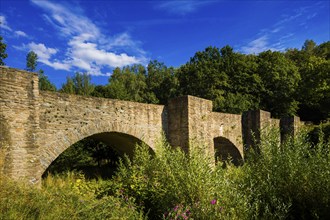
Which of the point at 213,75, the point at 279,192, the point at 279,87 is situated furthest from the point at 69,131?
the point at 279,87

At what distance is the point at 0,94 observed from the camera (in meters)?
6.46

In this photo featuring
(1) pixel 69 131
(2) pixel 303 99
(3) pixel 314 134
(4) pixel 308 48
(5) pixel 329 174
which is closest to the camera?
(5) pixel 329 174

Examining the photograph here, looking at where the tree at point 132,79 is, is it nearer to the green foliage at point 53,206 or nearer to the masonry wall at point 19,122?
the masonry wall at point 19,122

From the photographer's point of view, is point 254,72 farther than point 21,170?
Yes

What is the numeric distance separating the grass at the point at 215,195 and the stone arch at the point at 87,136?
1867 millimetres

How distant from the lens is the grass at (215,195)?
4663mm

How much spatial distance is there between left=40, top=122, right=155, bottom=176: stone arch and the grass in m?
1.87

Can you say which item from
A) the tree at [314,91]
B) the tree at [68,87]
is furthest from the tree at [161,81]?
the tree at [314,91]

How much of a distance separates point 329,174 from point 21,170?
258 inches

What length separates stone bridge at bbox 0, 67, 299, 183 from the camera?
6.54 metres

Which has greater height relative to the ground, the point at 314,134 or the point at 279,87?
the point at 279,87

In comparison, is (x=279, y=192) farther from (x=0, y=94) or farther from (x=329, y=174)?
(x=0, y=94)

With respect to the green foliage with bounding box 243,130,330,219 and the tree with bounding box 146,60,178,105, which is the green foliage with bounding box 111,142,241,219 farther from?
the tree with bounding box 146,60,178,105

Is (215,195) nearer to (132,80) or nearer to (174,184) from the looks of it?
(174,184)
